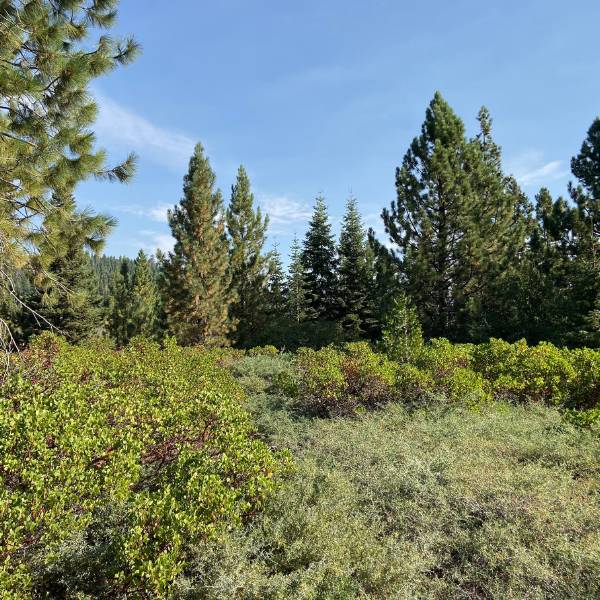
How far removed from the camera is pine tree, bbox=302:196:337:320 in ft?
79.9

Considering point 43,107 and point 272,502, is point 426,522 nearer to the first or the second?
point 272,502

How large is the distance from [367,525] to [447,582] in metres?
0.79

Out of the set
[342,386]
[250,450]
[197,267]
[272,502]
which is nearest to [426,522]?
[272,502]

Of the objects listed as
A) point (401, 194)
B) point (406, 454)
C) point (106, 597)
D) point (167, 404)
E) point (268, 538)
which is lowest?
point (106, 597)

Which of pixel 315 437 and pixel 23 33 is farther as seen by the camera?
pixel 315 437

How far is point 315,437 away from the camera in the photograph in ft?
19.4

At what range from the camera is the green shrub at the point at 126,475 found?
266 centimetres

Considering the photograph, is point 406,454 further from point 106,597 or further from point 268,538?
point 106,597

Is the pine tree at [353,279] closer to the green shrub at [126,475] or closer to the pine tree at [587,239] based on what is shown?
the pine tree at [587,239]

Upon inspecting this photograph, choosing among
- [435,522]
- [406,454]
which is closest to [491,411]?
[406,454]

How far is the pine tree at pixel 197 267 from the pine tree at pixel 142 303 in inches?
389

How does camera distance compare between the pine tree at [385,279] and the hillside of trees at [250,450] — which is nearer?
the hillside of trees at [250,450]

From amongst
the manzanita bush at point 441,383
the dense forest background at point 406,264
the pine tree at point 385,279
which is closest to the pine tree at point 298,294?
the dense forest background at point 406,264

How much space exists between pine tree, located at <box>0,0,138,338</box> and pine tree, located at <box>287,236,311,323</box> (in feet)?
62.4
